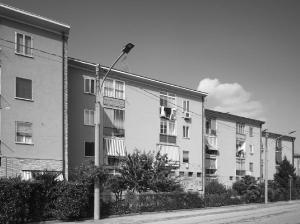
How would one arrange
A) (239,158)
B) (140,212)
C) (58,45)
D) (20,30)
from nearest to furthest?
(140,212) < (20,30) < (58,45) < (239,158)

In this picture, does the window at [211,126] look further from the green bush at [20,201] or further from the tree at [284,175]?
the green bush at [20,201]

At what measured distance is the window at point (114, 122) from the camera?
122 ft

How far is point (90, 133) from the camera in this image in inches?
1420

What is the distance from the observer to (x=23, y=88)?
29.2 metres

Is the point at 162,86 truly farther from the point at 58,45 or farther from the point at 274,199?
the point at 274,199

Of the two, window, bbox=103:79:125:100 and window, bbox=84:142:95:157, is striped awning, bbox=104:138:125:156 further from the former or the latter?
window, bbox=103:79:125:100

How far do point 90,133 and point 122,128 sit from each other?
3736 millimetres

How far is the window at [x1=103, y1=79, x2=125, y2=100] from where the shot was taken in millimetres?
37678

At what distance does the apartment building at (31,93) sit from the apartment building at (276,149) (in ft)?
135

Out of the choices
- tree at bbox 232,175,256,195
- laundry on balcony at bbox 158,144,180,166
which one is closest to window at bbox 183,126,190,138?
laundry on balcony at bbox 158,144,180,166

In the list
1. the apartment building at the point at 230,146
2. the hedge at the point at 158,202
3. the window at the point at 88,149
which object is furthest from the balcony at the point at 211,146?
the window at the point at 88,149

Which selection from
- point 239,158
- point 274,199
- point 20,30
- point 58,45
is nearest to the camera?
point 20,30

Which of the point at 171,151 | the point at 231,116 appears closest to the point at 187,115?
the point at 171,151

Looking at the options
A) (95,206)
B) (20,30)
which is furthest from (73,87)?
(95,206)
